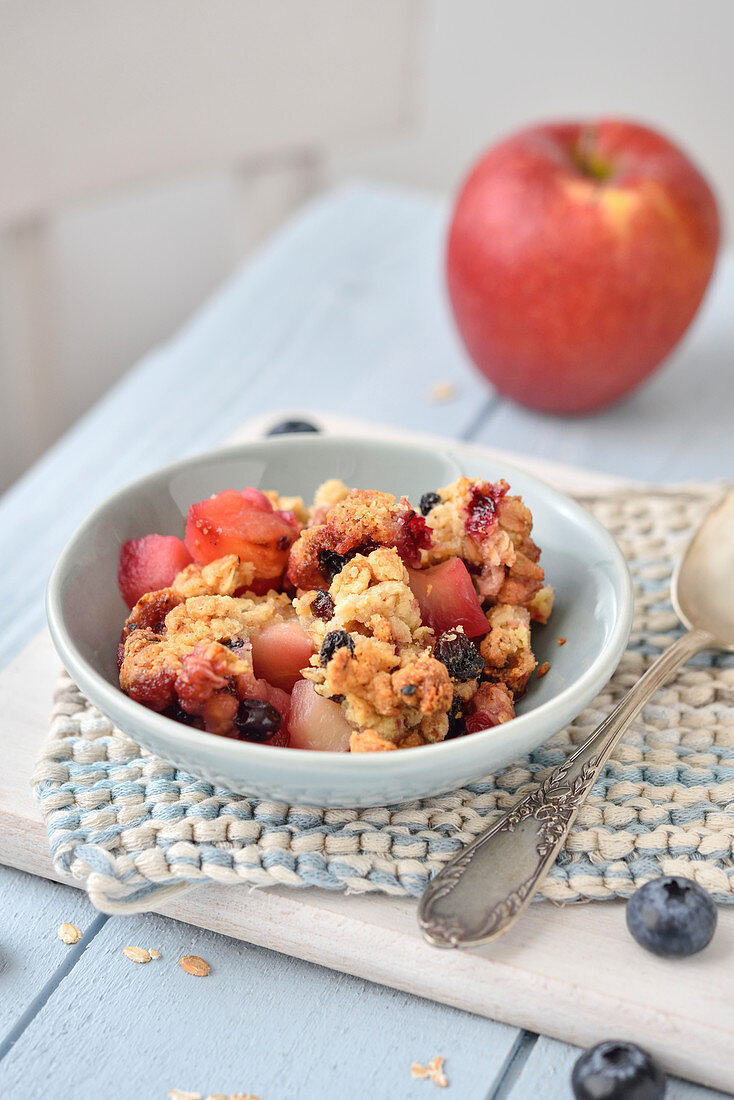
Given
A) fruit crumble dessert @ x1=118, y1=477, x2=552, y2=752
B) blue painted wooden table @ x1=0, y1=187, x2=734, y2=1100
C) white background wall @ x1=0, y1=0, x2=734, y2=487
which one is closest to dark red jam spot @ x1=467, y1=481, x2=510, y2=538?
fruit crumble dessert @ x1=118, y1=477, x2=552, y2=752

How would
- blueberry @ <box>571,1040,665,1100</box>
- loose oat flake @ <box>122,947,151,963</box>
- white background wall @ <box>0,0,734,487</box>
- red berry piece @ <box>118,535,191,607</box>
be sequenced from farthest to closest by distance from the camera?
white background wall @ <box>0,0,734,487</box>, red berry piece @ <box>118,535,191,607</box>, loose oat flake @ <box>122,947,151,963</box>, blueberry @ <box>571,1040,665,1100</box>

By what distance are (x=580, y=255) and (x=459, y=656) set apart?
0.71 metres

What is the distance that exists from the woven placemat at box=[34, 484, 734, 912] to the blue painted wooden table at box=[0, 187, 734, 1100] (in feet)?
0.21

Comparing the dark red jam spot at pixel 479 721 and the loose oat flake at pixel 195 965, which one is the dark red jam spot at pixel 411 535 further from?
the loose oat flake at pixel 195 965

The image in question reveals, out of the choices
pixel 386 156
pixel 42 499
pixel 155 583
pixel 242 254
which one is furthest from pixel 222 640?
pixel 386 156

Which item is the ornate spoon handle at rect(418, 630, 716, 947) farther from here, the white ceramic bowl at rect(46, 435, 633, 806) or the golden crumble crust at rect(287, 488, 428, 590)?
the golden crumble crust at rect(287, 488, 428, 590)

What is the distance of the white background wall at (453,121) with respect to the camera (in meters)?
2.72

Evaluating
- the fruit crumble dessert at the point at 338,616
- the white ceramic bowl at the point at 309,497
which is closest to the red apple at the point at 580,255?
the white ceramic bowl at the point at 309,497

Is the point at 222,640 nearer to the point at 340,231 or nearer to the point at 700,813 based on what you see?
the point at 700,813

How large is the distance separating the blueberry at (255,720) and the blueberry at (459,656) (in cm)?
13

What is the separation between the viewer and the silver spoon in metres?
0.68

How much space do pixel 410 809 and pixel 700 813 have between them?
21cm

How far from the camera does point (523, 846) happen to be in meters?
0.72

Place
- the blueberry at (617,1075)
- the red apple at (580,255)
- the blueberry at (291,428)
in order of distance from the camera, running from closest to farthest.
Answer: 1. the blueberry at (617,1075)
2. the blueberry at (291,428)
3. the red apple at (580,255)
